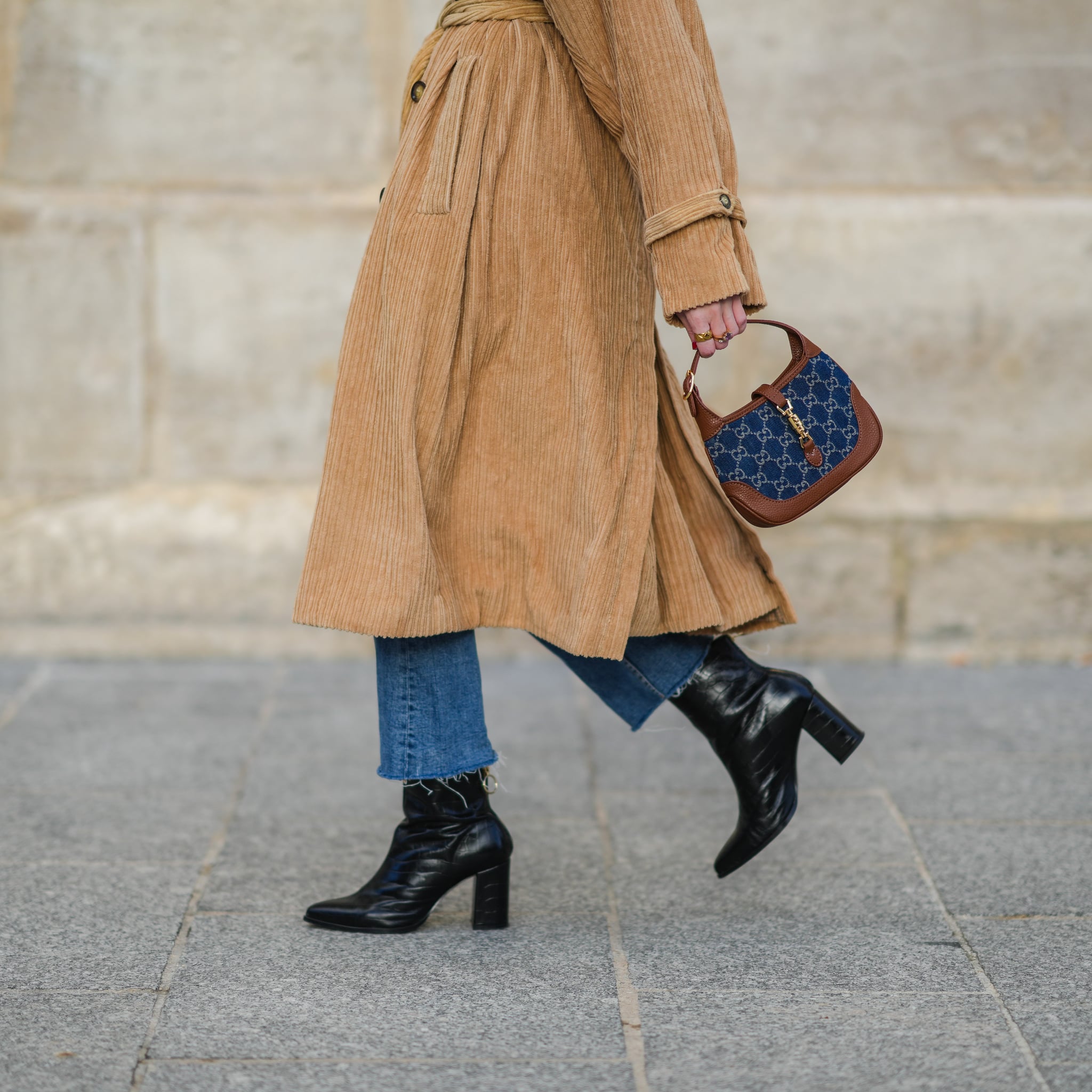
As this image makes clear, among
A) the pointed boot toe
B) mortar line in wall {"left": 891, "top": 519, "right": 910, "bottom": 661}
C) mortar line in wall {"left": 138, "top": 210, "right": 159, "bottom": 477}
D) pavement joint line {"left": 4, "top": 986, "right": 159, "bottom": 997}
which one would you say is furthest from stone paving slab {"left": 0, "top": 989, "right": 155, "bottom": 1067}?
mortar line in wall {"left": 891, "top": 519, "right": 910, "bottom": 661}

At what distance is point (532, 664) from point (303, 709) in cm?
78

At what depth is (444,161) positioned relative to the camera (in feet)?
6.62

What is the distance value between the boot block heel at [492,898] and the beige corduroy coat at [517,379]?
419mm

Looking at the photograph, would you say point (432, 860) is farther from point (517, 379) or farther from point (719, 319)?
point (719, 319)

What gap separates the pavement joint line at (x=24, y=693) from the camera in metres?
3.46

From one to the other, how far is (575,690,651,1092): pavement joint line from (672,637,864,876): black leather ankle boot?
24cm

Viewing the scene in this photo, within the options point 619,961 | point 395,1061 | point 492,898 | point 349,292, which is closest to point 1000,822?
point 619,961

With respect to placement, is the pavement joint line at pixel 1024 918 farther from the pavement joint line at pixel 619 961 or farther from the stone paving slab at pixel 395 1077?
the stone paving slab at pixel 395 1077

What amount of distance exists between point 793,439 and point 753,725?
0.47 metres

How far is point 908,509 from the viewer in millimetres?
4027

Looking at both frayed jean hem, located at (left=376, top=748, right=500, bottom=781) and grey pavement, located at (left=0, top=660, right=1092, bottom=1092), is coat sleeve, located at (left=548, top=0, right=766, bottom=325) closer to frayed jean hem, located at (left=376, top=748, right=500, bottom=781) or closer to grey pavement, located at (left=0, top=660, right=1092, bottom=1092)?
frayed jean hem, located at (left=376, top=748, right=500, bottom=781)

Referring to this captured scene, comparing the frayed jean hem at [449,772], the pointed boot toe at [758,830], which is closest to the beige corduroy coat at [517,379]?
the frayed jean hem at [449,772]

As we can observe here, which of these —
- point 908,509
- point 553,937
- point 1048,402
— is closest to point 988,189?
point 1048,402

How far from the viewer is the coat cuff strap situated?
6.12 feet
